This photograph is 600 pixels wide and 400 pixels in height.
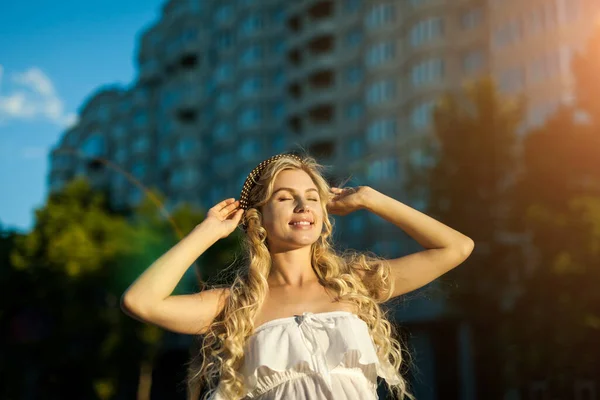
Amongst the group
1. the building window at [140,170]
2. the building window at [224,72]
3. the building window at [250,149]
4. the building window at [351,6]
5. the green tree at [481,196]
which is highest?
the building window at [351,6]

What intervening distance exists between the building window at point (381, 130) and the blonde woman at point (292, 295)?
1888 inches

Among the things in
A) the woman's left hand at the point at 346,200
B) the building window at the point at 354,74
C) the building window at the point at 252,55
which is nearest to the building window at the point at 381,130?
the building window at the point at 354,74

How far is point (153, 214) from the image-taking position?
38.9 metres

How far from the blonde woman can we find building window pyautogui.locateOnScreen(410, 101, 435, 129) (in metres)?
44.7

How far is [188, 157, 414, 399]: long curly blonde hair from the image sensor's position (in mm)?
3801

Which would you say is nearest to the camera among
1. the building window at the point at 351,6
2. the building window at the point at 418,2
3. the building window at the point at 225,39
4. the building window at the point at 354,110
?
the building window at the point at 418,2

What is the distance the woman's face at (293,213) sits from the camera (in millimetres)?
3977

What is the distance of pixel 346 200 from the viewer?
13.4 feet

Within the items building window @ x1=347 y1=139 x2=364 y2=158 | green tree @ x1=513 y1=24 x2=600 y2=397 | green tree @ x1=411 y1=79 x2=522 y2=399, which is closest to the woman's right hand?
green tree @ x1=513 y1=24 x2=600 y2=397

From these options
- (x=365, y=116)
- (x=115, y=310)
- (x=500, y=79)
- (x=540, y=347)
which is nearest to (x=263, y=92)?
(x=365, y=116)

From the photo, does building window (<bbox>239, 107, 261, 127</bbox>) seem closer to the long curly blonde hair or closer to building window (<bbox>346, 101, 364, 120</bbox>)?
building window (<bbox>346, 101, 364, 120</bbox>)

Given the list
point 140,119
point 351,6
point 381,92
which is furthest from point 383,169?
point 140,119

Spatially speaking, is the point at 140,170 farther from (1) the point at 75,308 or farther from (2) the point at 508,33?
(1) the point at 75,308

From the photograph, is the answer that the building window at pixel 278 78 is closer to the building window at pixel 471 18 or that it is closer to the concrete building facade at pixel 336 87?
the concrete building facade at pixel 336 87
